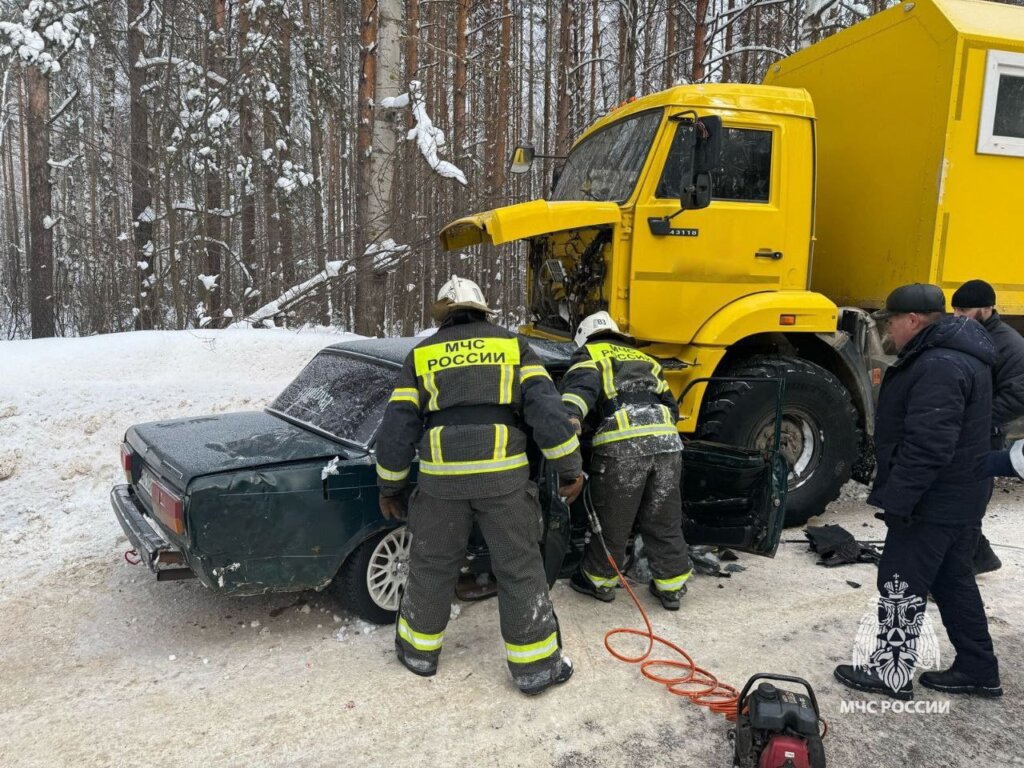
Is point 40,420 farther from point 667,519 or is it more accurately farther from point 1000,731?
point 1000,731

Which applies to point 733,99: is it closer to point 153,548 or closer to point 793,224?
point 793,224

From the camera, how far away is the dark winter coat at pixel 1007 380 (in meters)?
3.97

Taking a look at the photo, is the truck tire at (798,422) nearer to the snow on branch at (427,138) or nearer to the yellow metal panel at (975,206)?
the yellow metal panel at (975,206)

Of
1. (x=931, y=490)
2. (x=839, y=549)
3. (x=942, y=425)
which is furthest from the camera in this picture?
(x=839, y=549)

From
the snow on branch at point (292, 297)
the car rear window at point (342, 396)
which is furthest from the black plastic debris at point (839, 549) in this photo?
the snow on branch at point (292, 297)

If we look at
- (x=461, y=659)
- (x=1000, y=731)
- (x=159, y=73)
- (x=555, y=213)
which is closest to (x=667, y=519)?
(x=461, y=659)

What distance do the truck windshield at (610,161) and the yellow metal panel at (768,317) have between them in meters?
1.07

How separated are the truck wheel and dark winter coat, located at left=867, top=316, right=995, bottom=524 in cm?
226

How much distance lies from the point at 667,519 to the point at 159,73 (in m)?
12.6

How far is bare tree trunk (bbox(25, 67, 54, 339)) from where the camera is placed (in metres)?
11.8

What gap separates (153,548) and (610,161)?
3.93 metres

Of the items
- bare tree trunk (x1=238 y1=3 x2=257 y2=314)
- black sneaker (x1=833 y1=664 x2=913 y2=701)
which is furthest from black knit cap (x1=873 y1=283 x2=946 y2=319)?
bare tree trunk (x1=238 y1=3 x2=257 y2=314)

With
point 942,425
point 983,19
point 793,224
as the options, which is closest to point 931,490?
point 942,425

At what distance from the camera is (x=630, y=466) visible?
396 cm
